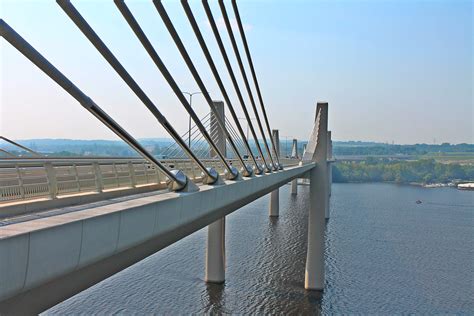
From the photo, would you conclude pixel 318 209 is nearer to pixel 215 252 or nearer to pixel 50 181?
pixel 215 252

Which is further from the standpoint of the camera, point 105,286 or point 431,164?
point 431,164

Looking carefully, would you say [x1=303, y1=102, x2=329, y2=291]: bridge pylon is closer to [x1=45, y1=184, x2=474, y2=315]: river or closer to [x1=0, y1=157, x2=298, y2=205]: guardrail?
[x1=45, y1=184, x2=474, y2=315]: river

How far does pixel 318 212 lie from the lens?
64.2 ft

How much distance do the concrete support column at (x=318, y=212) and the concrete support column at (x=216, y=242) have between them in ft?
12.4

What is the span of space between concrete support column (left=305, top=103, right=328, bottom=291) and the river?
69 cm

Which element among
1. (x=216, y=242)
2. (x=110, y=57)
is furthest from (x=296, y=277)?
(x=110, y=57)

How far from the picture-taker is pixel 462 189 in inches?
3455

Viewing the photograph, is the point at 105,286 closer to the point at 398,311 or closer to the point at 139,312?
the point at 139,312

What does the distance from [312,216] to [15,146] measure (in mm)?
12957

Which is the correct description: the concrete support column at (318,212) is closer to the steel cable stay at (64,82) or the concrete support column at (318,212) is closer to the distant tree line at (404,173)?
the steel cable stay at (64,82)

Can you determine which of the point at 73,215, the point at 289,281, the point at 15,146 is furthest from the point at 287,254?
the point at 73,215

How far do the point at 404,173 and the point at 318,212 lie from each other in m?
96.3

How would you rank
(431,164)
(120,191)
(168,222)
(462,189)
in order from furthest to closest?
(431,164) < (462,189) < (120,191) < (168,222)

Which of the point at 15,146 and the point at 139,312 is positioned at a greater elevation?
the point at 15,146
